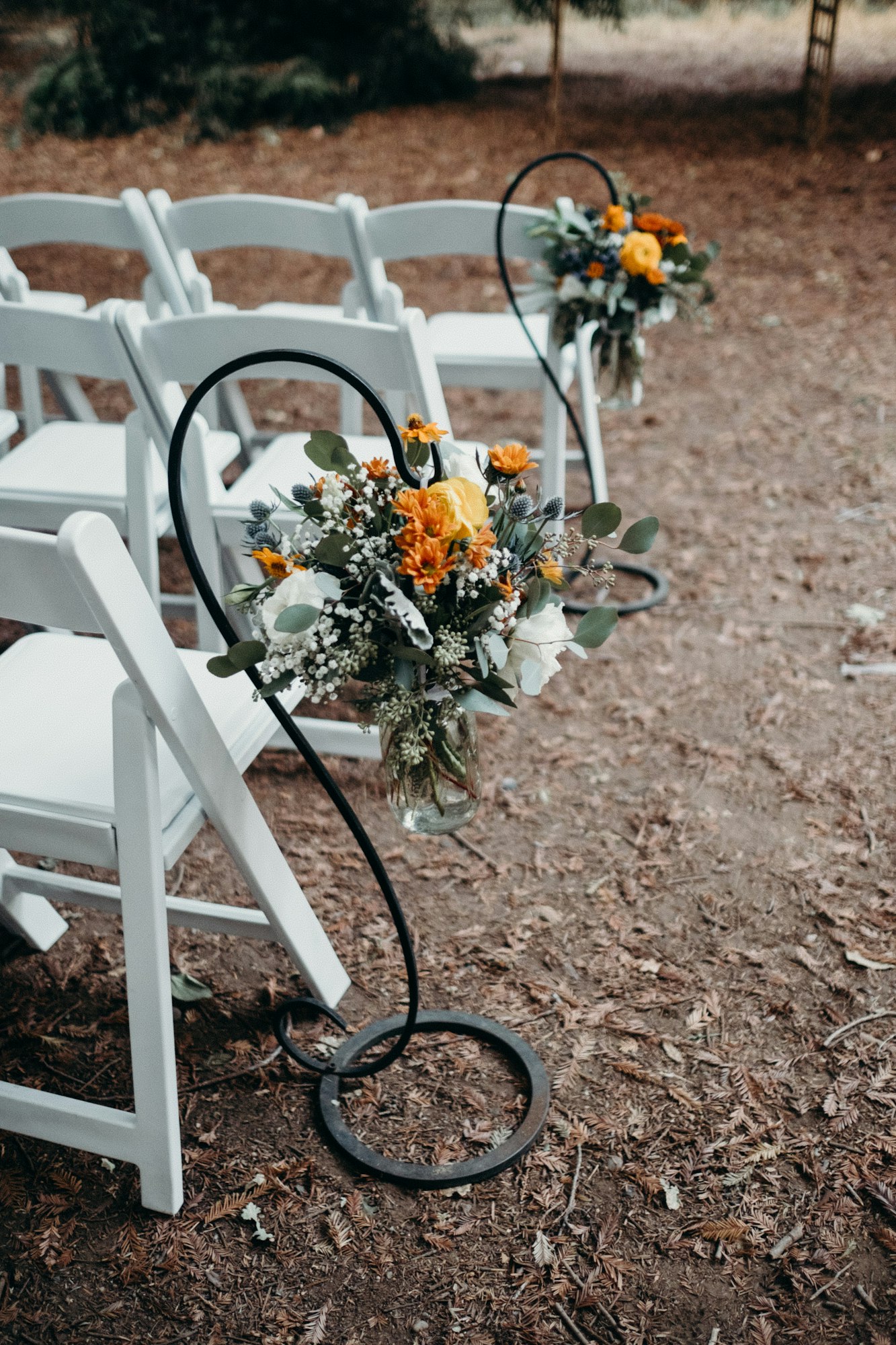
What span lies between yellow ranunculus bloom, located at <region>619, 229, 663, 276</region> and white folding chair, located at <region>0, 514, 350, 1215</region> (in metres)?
1.48

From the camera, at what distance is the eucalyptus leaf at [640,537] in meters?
1.43

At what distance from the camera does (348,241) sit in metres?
2.71

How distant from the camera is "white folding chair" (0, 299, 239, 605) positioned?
6.86 ft

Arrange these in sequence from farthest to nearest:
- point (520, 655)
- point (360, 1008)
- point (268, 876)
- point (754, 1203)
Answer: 1. point (360, 1008)
2. point (268, 876)
3. point (754, 1203)
4. point (520, 655)

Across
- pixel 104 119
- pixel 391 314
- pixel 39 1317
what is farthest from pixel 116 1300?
pixel 104 119

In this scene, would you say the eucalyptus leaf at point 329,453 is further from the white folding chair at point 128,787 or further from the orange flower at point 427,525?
the white folding chair at point 128,787

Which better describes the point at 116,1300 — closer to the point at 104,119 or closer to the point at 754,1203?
the point at 754,1203

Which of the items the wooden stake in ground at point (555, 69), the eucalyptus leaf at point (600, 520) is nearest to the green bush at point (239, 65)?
the wooden stake in ground at point (555, 69)

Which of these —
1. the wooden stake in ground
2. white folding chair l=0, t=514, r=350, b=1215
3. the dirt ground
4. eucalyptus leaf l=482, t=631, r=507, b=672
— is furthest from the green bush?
eucalyptus leaf l=482, t=631, r=507, b=672

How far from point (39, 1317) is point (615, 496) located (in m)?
2.70

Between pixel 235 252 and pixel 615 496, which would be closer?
pixel 615 496

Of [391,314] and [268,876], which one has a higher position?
[391,314]

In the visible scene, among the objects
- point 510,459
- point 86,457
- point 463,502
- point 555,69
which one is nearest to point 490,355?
point 86,457

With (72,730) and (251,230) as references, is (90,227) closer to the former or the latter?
(251,230)
